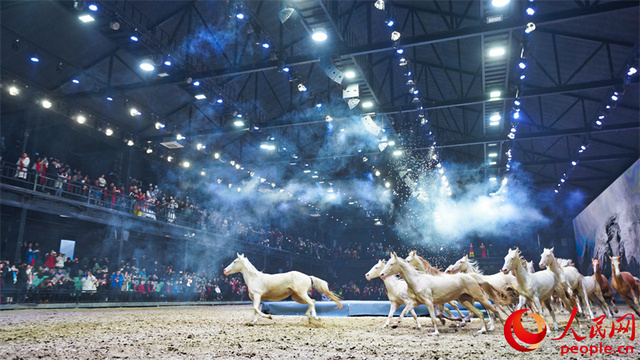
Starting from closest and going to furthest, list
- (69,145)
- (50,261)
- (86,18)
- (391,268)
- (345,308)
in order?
(391,268) < (86,18) < (345,308) < (50,261) < (69,145)

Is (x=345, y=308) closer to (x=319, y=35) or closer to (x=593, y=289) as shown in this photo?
(x=593, y=289)

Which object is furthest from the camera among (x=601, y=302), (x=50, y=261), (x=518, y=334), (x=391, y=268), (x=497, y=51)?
(x=50, y=261)

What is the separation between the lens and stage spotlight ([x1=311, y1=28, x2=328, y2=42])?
12391mm

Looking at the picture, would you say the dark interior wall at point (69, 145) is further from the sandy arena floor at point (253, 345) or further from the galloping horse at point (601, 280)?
the galloping horse at point (601, 280)

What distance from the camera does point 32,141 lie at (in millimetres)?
21047

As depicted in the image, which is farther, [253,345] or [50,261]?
[50,261]

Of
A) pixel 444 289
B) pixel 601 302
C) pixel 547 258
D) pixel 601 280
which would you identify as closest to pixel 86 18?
pixel 444 289

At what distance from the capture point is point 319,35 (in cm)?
1251

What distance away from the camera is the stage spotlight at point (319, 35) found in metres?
12.4

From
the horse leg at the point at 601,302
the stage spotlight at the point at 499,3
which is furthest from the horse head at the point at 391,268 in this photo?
the stage spotlight at the point at 499,3

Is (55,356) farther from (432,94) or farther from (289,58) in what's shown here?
(432,94)

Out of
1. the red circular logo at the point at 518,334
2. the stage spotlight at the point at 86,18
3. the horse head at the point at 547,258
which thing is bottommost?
the red circular logo at the point at 518,334

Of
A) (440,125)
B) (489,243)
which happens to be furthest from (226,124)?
(489,243)

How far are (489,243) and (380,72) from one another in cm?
2362
